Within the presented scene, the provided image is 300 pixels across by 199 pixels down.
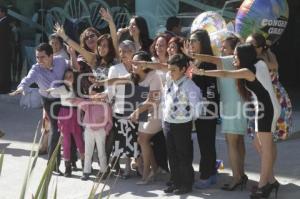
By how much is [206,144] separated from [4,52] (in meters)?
6.67

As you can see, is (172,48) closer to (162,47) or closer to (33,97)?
(162,47)

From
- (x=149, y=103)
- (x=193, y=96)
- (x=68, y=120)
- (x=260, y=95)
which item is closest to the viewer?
(x=260, y=95)

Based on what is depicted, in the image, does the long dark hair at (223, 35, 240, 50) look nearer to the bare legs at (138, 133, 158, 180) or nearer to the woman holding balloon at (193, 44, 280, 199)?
the woman holding balloon at (193, 44, 280, 199)

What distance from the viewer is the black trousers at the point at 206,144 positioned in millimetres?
5777

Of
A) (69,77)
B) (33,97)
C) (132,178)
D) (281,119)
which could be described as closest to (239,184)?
(281,119)

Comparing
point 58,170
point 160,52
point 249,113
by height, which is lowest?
point 58,170

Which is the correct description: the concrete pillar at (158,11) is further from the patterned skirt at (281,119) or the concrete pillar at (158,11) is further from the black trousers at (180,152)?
the black trousers at (180,152)

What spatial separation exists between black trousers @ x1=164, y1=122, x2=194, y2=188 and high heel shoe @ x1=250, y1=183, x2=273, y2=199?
65cm

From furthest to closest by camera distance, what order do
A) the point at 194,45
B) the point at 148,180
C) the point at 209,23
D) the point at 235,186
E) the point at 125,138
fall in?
the point at 209,23, the point at 125,138, the point at 148,180, the point at 235,186, the point at 194,45

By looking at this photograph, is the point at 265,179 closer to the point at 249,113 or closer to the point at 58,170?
the point at 249,113

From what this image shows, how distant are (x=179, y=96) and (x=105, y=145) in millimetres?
1227

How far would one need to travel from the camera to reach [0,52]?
11.4 meters

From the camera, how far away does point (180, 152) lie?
5.55m

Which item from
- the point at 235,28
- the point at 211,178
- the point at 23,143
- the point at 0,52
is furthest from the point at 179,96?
the point at 0,52
